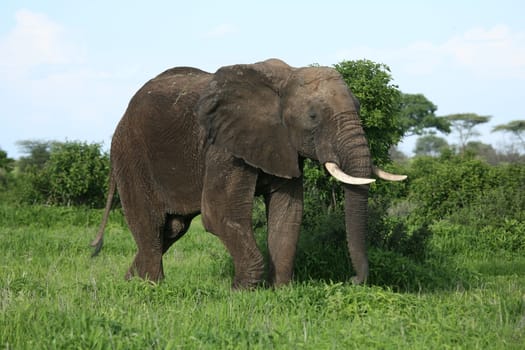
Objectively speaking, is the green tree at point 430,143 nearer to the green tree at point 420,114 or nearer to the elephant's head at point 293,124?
the green tree at point 420,114

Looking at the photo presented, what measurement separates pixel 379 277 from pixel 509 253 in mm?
4096

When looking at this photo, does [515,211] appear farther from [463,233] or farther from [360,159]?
[360,159]

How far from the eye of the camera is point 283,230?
7258mm

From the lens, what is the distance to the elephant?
6672 mm

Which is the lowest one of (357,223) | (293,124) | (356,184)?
(357,223)

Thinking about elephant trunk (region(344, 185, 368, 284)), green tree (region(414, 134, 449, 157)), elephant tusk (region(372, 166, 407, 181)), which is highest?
elephant tusk (region(372, 166, 407, 181))

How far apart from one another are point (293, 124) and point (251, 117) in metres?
0.41

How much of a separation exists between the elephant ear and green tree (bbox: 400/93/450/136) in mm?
44733

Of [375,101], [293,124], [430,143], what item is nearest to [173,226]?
[293,124]

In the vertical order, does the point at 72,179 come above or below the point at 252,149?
below

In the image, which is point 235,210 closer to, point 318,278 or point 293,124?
point 293,124

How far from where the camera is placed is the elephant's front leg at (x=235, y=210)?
7031 mm

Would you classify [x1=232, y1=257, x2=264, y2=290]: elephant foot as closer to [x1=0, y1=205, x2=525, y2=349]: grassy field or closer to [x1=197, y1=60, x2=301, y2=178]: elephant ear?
[x1=0, y1=205, x2=525, y2=349]: grassy field

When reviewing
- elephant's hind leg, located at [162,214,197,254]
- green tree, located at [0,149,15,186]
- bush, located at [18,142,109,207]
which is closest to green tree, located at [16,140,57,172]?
green tree, located at [0,149,15,186]
